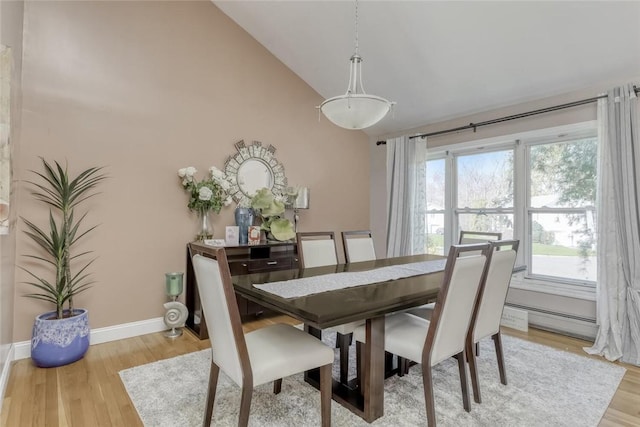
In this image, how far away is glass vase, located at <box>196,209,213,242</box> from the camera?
11.0 feet

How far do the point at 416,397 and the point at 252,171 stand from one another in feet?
9.12

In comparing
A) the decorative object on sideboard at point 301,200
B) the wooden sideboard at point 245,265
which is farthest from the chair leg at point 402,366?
the decorative object on sideboard at point 301,200

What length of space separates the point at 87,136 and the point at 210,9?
6.08 feet

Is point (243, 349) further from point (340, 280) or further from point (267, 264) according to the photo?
point (267, 264)

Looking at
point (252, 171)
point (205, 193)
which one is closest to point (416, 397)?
point (205, 193)

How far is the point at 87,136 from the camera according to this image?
2852mm

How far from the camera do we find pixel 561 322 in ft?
10.5

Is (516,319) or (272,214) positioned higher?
(272,214)

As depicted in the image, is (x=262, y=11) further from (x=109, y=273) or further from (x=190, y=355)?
(x=190, y=355)

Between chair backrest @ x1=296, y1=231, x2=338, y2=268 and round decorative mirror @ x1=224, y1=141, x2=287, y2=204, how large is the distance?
1.25m

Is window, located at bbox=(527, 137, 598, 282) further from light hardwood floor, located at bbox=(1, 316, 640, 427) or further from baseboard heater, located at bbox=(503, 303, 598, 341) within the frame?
light hardwood floor, located at bbox=(1, 316, 640, 427)

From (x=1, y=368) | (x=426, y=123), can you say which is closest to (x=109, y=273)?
(x=1, y=368)

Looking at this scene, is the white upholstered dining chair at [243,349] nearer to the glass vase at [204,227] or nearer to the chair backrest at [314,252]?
the chair backrest at [314,252]

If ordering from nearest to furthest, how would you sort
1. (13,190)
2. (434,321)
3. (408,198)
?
(434,321), (13,190), (408,198)
